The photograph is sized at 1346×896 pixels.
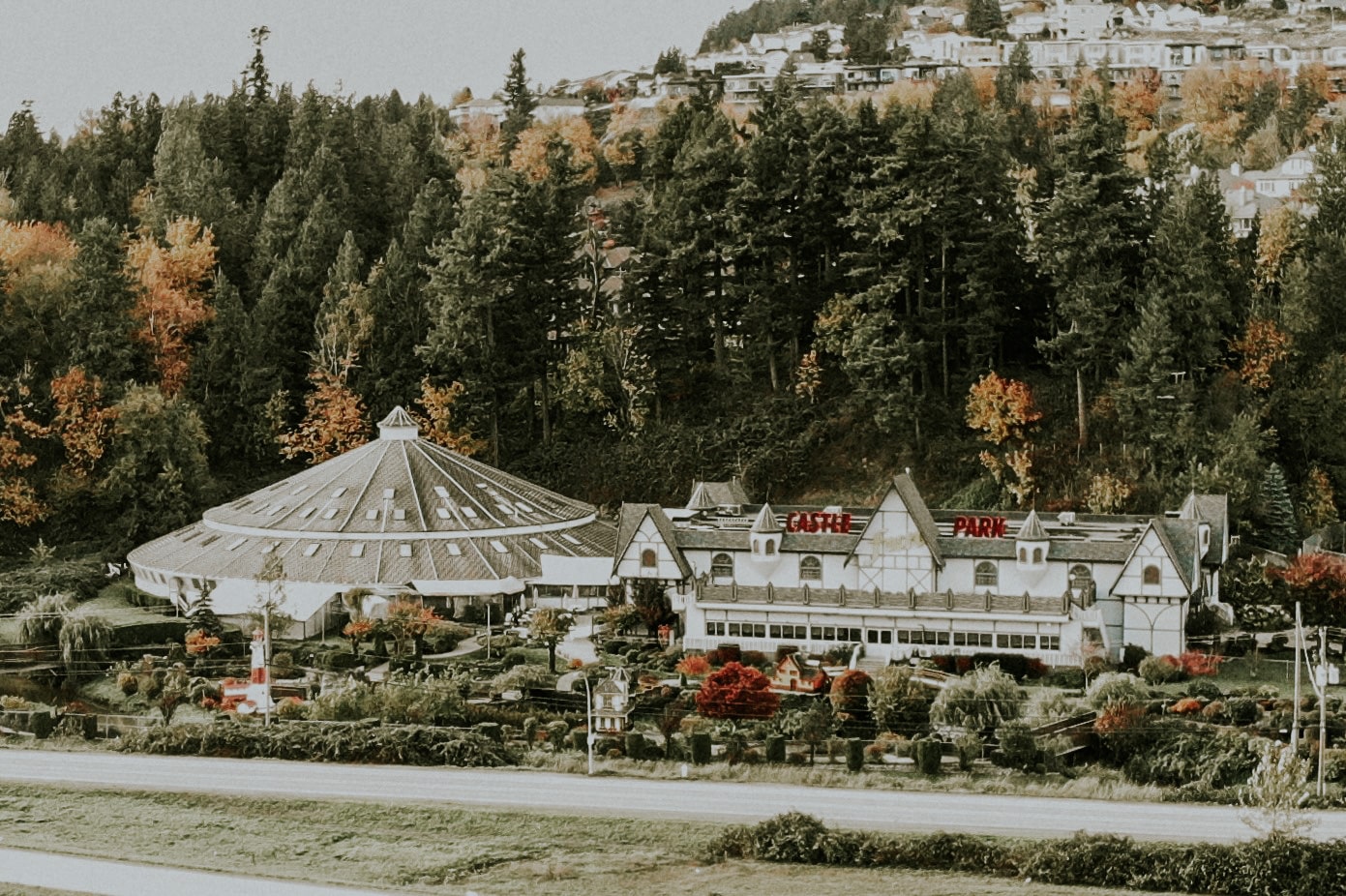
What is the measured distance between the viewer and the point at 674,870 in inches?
1601

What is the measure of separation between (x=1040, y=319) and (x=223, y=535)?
35474mm

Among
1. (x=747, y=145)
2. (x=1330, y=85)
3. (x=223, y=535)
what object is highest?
(x=1330, y=85)

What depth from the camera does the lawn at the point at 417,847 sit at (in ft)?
131

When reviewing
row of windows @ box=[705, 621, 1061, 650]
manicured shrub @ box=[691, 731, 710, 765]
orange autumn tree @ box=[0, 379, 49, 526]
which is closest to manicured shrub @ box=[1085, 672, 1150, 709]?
row of windows @ box=[705, 621, 1061, 650]

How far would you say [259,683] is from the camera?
55750 mm

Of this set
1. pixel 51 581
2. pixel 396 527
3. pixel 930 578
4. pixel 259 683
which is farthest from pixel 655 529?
pixel 51 581

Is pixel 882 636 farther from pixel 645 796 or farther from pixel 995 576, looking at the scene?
pixel 645 796

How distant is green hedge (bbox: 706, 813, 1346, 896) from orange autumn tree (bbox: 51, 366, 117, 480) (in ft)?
146

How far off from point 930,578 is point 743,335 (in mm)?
24250

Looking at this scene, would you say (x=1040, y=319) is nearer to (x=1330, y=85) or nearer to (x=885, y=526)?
(x=885, y=526)

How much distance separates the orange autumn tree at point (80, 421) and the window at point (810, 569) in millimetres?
31906

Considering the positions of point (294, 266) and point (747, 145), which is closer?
point (747, 145)

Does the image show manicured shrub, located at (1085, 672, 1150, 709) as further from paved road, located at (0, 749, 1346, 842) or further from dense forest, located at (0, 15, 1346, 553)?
dense forest, located at (0, 15, 1346, 553)

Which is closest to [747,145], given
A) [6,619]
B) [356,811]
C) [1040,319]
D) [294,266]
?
[1040,319]
